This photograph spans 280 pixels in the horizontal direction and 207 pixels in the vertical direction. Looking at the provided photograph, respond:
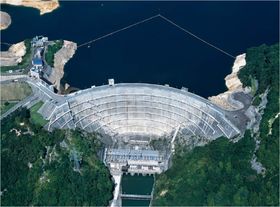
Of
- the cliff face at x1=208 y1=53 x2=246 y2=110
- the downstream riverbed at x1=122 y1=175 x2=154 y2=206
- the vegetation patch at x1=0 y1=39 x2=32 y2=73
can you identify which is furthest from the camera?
the vegetation patch at x1=0 y1=39 x2=32 y2=73

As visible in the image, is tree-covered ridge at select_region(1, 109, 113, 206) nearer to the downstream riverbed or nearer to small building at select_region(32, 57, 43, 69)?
the downstream riverbed

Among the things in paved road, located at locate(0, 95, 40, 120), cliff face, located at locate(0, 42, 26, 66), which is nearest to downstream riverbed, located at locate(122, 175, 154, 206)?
paved road, located at locate(0, 95, 40, 120)

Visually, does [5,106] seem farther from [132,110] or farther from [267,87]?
[267,87]

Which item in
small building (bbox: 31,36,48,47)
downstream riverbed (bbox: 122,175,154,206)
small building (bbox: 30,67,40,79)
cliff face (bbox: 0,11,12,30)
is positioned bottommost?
downstream riverbed (bbox: 122,175,154,206)

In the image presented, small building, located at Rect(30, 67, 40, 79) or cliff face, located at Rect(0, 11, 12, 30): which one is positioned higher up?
cliff face, located at Rect(0, 11, 12, 30)

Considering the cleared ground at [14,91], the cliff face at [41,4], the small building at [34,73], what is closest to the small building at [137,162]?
the cleared ground at [14,91]

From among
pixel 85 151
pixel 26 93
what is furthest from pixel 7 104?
pixel 85 151
